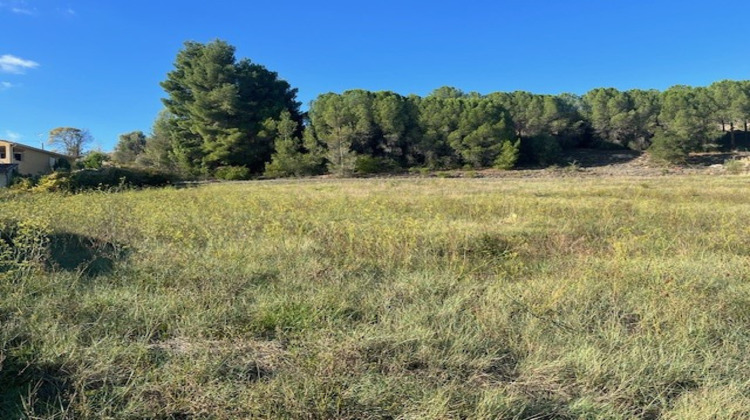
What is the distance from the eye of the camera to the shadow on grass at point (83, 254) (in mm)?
4927

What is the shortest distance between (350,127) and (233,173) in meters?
13.9

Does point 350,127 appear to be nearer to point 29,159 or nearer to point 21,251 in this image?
point 29,159

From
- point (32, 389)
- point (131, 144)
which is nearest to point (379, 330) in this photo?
point (32, 389)

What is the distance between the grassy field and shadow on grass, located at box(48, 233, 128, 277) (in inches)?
1.9

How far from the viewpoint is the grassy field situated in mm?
2371

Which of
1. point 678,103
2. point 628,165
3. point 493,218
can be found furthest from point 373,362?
point 678,103

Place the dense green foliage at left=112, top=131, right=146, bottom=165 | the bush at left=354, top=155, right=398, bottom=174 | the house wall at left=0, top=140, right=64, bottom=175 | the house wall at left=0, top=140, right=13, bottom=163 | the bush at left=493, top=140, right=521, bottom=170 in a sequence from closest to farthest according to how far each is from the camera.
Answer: the house wall at left=0, top=140, right=13, bottom=163 → the house wall at left=0, top=140, right=64, bottom=175 → the bush at left=354, top=155, right=398, bottom=174 → the bush at left=493, top=140, right=521, bottom=170 → the dense green foliage at left=112, top=131, right=146, bottom=165

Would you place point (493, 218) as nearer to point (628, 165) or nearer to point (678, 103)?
point (628, 165)

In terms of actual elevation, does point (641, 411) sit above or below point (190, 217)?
below

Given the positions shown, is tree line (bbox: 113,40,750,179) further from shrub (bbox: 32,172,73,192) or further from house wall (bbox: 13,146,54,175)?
shrub (bbox: 32,172,73,192)

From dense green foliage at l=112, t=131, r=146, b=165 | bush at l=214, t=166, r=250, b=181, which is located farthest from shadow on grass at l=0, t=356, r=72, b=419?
dense green foliage at l=112, t=131, r=146, b=165

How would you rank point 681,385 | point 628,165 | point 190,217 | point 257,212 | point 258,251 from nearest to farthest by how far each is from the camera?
point 681,385, point 258,251, point 190,217, point 257,212, point 628,165

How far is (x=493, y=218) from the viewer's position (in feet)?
30.6

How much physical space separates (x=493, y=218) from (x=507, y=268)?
4.35 m
